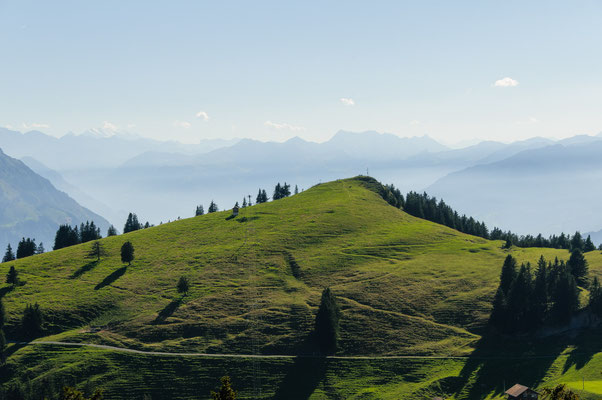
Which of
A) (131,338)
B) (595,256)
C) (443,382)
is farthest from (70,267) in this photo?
(595,256)

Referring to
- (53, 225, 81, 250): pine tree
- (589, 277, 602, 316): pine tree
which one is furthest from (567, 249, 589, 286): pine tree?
(53, 225, 81, 250): pine tree

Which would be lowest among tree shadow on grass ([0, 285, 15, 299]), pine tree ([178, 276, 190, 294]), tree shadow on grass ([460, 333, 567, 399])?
tree shadow on grass ([460, 333, 567, 399])

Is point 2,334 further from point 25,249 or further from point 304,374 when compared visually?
point 25,249

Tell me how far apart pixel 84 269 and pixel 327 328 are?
7596 centimetres

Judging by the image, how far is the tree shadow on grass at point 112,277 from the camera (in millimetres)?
132125

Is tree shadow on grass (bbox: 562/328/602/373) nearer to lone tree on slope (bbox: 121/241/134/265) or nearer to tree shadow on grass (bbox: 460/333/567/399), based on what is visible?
tree shadow on grass (bbox: 460/333/567/399)

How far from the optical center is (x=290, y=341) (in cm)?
10994

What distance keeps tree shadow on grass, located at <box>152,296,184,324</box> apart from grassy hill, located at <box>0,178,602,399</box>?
1.59 feet

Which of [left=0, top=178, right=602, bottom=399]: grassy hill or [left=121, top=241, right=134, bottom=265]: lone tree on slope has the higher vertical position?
[left=121, top=241, right=134, bottom=265]: lone tree on slope

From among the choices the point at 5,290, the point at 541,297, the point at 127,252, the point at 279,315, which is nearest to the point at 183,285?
the point at 279,315

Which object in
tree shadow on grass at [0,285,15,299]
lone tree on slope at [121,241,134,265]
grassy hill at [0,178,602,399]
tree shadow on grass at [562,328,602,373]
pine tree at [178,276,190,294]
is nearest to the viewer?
grassy hill at [0,178,602,399]

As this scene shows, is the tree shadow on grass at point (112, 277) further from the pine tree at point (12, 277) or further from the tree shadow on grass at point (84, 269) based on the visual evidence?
the pine tree at point (12, 277)

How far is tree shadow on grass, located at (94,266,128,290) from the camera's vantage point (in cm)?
13212

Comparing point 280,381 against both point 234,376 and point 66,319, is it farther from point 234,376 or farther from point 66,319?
point 66,319
